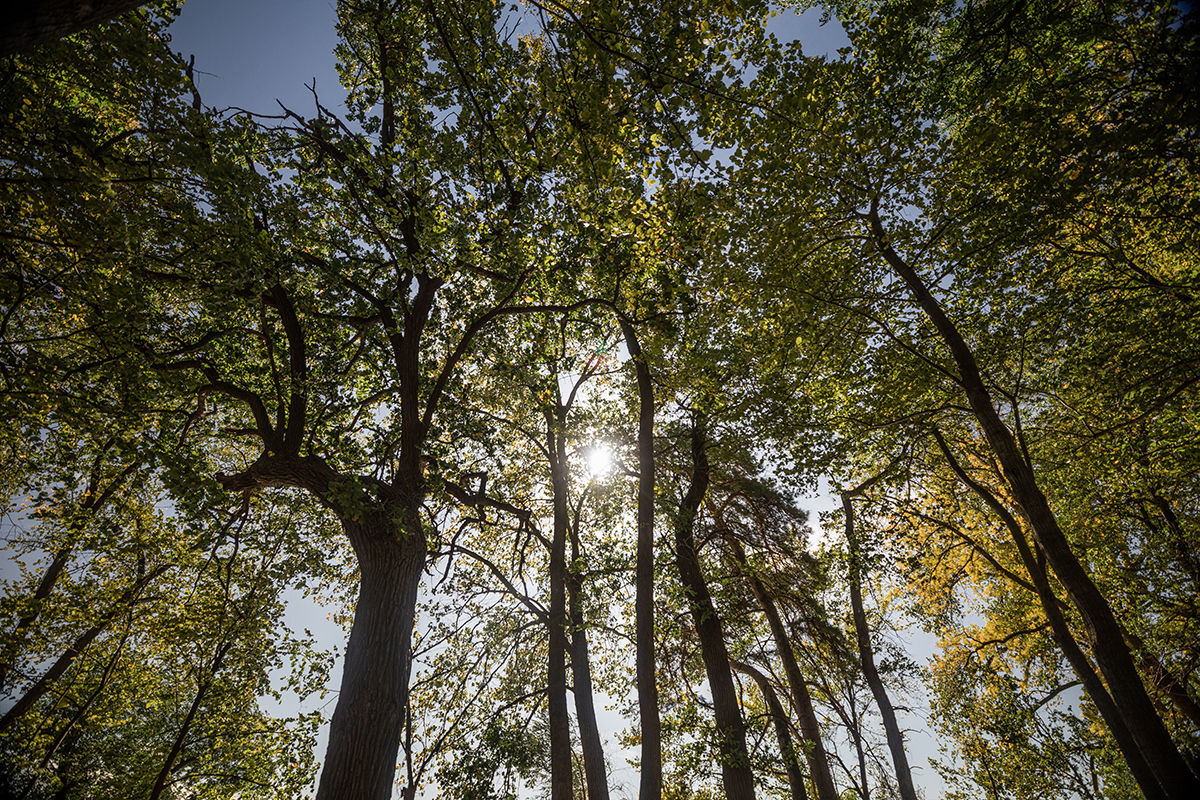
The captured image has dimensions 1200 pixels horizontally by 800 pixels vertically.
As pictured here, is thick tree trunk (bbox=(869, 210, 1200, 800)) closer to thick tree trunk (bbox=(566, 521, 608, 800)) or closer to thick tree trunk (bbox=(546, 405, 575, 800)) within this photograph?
thick tree trunk (bbox=(546, 405, 575, 800))

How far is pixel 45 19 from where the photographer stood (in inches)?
77.1

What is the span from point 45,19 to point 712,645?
498 inches

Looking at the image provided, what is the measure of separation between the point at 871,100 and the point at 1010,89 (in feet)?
7.02

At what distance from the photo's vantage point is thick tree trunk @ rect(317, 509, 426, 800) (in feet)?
17.7

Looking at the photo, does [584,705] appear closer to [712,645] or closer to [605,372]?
[712,645]

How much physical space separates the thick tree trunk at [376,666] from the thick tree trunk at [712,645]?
15.7 feet

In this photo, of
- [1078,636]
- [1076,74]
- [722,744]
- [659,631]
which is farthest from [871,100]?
[1078,636]

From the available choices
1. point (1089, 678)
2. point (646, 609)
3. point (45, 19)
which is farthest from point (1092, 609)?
point (45, 19)

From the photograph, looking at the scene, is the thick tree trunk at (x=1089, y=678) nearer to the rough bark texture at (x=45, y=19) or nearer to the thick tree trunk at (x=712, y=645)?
the thick tree trunk at (x=712, y=645)

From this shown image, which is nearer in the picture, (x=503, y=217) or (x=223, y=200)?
(x=223, y=200)

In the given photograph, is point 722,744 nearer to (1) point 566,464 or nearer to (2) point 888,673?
(2) point 888,673

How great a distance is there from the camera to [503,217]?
7.91m

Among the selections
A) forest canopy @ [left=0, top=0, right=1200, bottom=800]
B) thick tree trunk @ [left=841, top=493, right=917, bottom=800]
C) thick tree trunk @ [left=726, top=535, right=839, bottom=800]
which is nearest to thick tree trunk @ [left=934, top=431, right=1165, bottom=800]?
forest canopy @ [left=0, top=0, right=1200, bottom=800]

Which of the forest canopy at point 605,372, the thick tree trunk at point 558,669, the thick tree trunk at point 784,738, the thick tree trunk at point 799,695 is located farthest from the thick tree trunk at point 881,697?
the thick tree trunk at point 558,669
